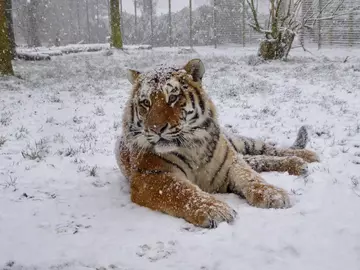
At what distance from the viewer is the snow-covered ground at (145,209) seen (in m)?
2.33

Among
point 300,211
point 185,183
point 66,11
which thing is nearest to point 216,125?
point 185,183

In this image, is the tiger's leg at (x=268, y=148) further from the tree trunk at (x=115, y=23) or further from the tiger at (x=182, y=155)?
the tree trunk at (x=115, y=23)

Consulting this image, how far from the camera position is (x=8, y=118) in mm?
6691

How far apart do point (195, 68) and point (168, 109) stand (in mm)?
499

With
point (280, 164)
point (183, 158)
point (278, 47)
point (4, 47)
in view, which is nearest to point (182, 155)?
point (183, 158)

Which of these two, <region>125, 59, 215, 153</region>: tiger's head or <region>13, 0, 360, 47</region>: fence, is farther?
<region>13, 0, 360, 47</region>: fence

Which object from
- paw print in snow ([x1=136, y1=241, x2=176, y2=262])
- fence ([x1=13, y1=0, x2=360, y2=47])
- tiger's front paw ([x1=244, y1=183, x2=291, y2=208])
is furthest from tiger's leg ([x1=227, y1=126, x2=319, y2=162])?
fence ([x1=13, y1=0, x2=360, y2=47])

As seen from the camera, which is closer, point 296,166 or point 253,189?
point 253,189

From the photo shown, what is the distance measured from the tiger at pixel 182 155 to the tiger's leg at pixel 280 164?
0.58 m

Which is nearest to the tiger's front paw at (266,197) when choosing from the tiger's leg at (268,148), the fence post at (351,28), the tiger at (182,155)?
the tiger at (182,155)

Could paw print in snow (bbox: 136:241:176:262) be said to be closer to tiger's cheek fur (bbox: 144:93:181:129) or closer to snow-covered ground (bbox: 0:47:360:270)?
snow-covered ground (bbox: 0:47:360:270)

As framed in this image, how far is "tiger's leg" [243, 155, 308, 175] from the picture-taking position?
381 centimetres

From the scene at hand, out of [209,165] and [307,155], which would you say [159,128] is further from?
[307,155]

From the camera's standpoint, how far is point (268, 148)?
179 inches
